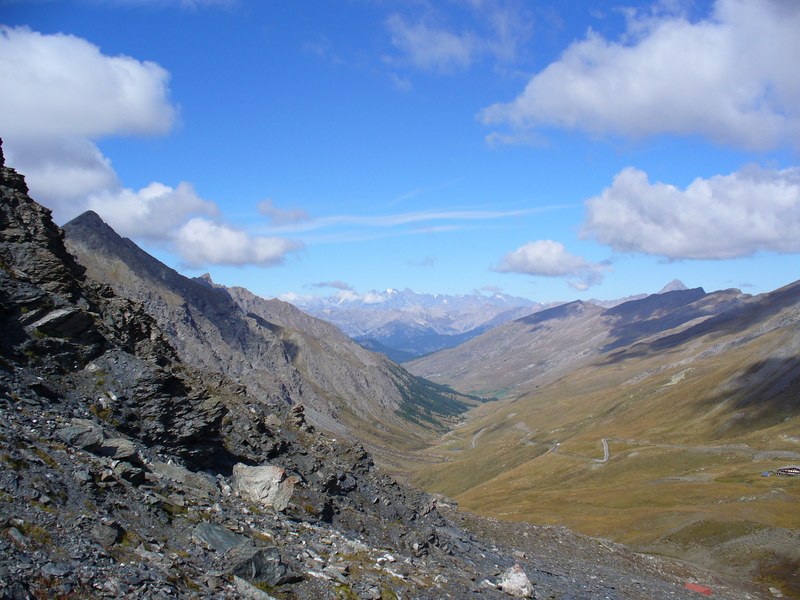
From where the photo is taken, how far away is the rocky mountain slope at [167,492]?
1762 centimetres

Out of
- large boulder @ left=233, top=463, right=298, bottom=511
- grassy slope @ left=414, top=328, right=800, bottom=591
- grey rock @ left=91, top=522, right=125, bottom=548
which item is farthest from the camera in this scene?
grassy slope @ left=414, top=328, right=800, bottom=591

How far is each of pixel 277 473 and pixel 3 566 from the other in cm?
1597

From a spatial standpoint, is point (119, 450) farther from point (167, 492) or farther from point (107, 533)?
point (107, 533)

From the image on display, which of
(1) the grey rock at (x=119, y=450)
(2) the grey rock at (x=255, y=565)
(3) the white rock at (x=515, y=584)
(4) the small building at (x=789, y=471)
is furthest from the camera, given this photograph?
(4) the small building at (x=789, y=471)

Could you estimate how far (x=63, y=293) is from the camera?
31953 mm

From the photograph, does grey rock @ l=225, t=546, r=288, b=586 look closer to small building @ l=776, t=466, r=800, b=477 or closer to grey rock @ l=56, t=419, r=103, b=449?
grey rock @ l=56, t=419, r=103, b=449

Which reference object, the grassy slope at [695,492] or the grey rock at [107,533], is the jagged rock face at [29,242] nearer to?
the grey rock at [107,533]

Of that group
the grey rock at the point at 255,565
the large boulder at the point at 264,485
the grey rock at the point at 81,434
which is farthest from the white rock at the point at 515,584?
the grey rock at the point at 81,434

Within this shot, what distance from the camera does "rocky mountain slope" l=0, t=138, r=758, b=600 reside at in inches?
694

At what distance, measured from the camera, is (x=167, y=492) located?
23719 millimetres

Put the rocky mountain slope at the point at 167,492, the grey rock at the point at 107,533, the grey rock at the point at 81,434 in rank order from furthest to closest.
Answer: the grey rock at the point at 81,434 → the grey rock at the point at 107,533 → the rocky mountain slope at the point at 167,492

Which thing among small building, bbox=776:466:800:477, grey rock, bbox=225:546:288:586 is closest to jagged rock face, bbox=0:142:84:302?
grey rock, bbox=225:546:288:586

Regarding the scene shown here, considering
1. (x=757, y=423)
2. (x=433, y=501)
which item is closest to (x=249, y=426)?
(x=433, y=501)

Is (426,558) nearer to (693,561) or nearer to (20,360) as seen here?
(20,360)
